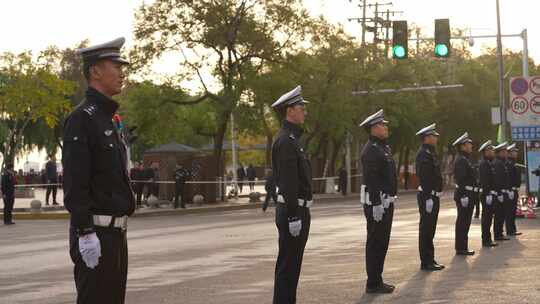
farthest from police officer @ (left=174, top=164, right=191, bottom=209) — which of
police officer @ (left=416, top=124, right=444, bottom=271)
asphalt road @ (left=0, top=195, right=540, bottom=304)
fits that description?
police officer @ (left=416, top=124, right=444, bottom=271)

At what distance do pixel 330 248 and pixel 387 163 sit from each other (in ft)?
19.8

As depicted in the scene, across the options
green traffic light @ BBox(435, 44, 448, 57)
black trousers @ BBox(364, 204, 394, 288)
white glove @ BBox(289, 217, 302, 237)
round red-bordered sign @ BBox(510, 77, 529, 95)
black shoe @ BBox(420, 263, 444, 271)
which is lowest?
black shoe @ BBox(420, 263, 444, 271)

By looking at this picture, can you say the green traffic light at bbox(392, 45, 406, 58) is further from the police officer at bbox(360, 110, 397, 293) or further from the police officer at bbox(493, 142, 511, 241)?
the police officer at bbox(360, 110, 397, 293)

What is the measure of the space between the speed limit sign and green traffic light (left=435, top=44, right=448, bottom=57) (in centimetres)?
385

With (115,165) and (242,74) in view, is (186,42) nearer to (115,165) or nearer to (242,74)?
(242,74)

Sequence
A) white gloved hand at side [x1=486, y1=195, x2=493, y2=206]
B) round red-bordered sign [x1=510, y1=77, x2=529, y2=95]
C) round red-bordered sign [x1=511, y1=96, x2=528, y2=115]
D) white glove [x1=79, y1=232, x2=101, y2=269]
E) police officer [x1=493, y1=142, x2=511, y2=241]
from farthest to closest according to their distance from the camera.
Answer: round red-bordered sign [x1=511, y1=96, x2=528, y2=115] → round red-bordered sign [x1=510, y1=77, x2=529, y2=95] → police officer [x1=493, y1=142, x2=511, y2=241] → white gloved hand at side [x1=486, y1=195, x2=493, y2=206] → white glove [x1=79, y1=232, x2=101, y2=269]

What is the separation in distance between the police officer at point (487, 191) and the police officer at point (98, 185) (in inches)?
468

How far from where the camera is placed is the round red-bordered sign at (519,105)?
28375 mm

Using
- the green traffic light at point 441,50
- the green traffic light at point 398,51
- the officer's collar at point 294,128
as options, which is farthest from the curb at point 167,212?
the officer's collar at point 294,128

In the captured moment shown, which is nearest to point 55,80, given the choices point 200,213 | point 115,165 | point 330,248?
point 200,213

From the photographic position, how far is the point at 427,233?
1352 centimetres

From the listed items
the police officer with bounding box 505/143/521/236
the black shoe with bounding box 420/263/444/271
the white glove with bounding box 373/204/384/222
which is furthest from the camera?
the police officer with bounding box 505/143/521/236

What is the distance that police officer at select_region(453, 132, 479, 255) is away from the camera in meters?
15.5

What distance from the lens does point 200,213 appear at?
113ft
